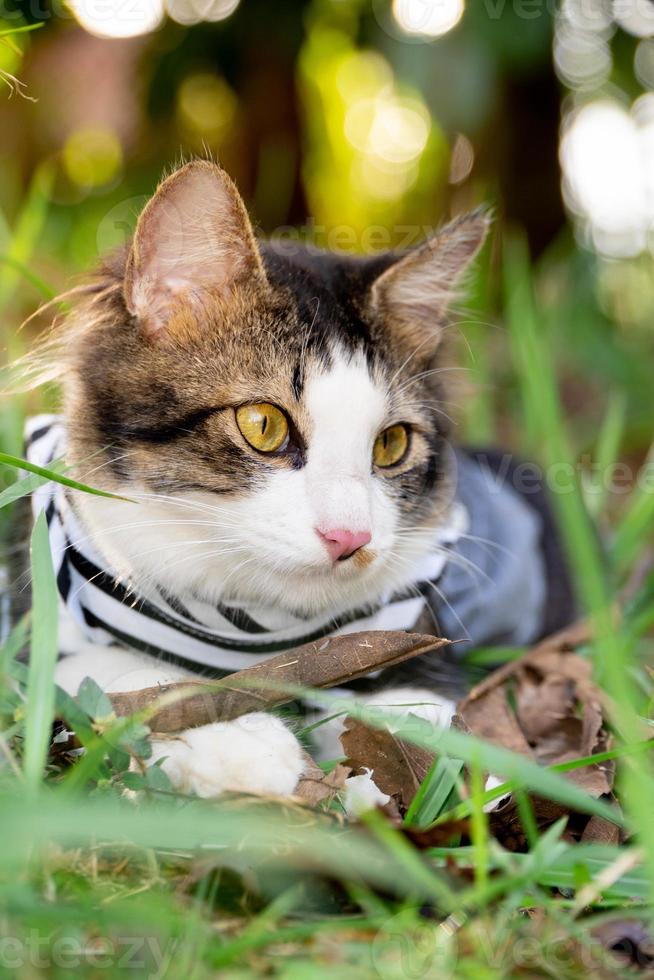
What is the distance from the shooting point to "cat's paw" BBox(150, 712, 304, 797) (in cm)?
103

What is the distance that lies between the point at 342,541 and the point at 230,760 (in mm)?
303

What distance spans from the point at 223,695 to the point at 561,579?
4.03 feet

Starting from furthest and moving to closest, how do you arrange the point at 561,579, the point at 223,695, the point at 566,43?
the point at 566,43
the point at 561,579
the point at 223,695

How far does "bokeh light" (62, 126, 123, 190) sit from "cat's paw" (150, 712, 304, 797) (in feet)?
9.51

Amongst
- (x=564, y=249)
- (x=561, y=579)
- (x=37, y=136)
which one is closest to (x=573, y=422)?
(x=564, y=249)

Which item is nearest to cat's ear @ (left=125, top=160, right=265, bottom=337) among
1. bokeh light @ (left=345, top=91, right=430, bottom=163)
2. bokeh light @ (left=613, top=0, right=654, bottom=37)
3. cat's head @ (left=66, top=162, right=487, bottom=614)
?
cat's head @ (left=66, top=162, right=487, bottom=614)

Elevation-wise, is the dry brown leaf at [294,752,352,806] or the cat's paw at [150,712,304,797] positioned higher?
the cat's paw at [150,712,304,797]

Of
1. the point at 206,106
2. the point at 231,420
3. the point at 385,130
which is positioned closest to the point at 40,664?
the point at 231,420

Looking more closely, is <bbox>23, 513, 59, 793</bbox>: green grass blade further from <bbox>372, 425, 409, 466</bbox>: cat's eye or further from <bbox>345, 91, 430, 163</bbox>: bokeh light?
<bbox>345, 91, 430, 163</bbox>: bokeh light

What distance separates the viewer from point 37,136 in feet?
11.7

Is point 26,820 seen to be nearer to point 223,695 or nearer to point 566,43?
point 223,695

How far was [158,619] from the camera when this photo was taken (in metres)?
1.33

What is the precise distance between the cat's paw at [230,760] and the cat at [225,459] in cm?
4

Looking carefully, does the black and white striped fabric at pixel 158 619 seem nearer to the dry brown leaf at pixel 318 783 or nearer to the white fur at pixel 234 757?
the white fur at pixel 234 757
